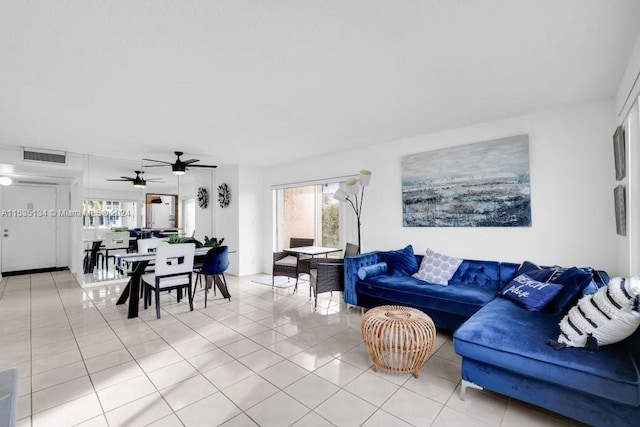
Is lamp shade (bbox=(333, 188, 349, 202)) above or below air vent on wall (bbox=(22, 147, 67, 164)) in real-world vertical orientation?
below

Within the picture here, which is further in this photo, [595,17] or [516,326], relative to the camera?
[516,326]

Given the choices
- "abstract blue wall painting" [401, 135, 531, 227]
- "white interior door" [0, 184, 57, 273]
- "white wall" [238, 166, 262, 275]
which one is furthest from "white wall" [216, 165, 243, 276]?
"white interior door" [0, 184, 57, 273]

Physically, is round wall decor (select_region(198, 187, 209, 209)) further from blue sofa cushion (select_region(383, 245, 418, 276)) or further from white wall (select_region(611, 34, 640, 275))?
white wall (select_region(611, 34, 640, 275))

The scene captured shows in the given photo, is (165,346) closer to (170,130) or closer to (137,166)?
(170,130)

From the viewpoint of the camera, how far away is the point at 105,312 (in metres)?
3.95

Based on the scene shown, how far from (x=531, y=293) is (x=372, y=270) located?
172 centimetres

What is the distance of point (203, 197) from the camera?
6918 mm

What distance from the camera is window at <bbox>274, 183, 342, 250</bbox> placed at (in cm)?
642

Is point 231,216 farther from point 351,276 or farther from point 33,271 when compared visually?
point 33,271

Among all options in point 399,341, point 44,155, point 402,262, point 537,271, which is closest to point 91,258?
point 44,155

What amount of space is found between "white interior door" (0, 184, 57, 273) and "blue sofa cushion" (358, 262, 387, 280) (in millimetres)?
7330

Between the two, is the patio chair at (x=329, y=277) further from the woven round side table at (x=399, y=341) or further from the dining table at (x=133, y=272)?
the dining table at (x=133, y=272)

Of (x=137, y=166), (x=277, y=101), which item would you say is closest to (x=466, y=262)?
(x=277, y=101)

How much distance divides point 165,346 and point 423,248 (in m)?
3.29
